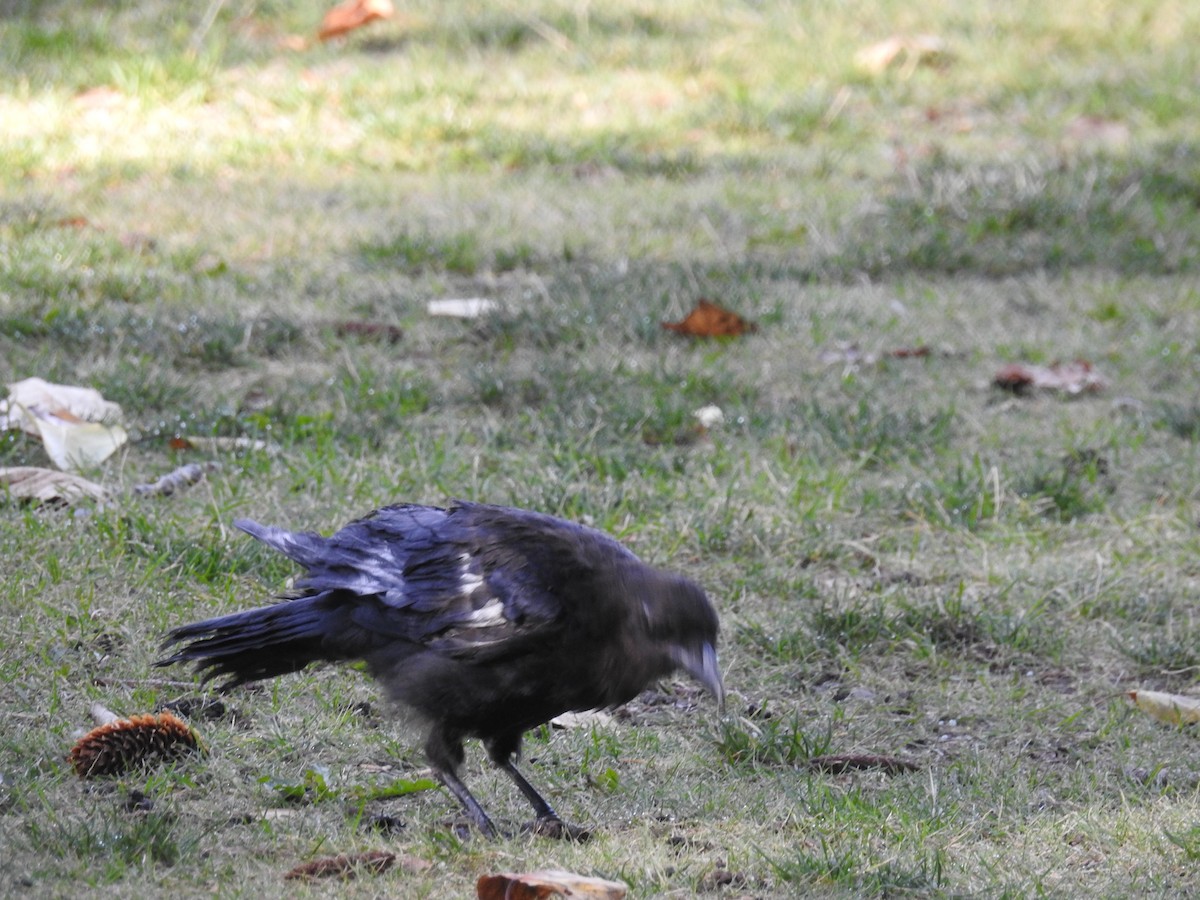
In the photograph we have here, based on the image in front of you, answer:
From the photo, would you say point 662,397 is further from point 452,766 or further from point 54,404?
point 452,766

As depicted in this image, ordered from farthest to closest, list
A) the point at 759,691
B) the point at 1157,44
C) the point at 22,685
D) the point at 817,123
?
the point at 1157,44
the point at 817,123
the point at 759,691
the point at 22,685

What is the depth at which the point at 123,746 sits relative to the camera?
3338 millimetres

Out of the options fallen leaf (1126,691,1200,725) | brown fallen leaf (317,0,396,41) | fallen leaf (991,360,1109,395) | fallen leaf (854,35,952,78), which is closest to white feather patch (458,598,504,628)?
fallen leaf (1126,691,1200,725)

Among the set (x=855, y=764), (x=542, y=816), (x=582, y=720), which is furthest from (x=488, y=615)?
(x=855, y=764)

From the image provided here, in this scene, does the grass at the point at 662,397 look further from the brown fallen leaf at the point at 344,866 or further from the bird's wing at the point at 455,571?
the bird's wing at the point at 455,571

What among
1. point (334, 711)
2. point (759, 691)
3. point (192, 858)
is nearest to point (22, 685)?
point (334, 711)

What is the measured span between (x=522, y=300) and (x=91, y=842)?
13.1ft

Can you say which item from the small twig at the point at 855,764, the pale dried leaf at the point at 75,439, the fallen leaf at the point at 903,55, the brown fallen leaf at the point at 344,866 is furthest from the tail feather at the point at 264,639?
the fallen leaf at the point at 903,55

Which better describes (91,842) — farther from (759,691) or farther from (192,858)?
(759,691)

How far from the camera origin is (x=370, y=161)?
8.84 meters

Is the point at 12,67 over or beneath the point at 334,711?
over

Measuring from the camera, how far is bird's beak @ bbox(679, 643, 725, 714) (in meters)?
3.26

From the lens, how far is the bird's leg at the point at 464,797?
3246mm

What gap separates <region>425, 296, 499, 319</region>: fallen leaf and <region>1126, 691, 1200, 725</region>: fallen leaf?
10.7ft
